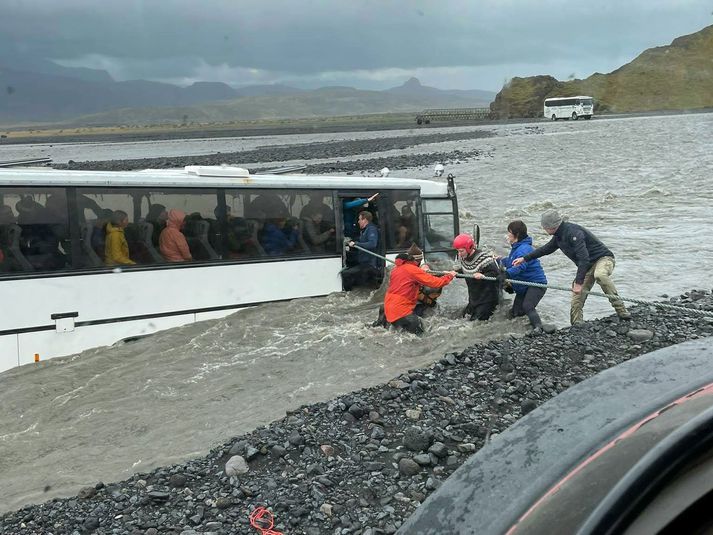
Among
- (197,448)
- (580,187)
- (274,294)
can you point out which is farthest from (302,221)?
(580,187)

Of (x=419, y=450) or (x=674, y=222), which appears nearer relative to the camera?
(x=419, y=450)

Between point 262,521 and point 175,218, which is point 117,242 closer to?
point 175,218

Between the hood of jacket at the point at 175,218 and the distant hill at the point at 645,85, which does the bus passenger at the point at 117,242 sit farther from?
the distant hill at the point at 645,85

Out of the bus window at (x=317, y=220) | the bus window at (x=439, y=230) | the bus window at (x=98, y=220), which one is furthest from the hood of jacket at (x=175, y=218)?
the bus window at (x=439, y=230)

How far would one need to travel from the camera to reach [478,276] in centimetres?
1203

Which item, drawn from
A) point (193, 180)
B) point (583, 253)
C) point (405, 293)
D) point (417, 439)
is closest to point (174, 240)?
point (193, 180)

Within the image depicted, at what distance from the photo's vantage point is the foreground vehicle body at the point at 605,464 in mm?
1800

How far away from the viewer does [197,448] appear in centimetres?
827

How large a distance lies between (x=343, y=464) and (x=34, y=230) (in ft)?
24.0

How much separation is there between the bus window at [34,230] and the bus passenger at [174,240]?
1.66m

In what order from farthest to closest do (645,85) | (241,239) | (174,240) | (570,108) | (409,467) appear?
(645,85) < (570,108) < (241,239) < (174,240) < (409,467)

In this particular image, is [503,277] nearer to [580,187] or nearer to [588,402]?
[588,402]

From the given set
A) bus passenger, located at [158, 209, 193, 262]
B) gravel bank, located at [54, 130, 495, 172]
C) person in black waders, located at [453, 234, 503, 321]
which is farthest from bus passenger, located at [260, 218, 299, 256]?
gravel bank, located at [54, 130, 495, 172]

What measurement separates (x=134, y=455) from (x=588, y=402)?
6825 millimetres
